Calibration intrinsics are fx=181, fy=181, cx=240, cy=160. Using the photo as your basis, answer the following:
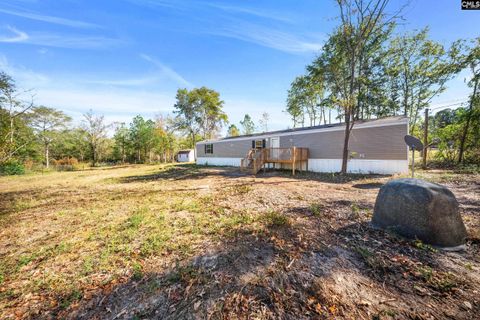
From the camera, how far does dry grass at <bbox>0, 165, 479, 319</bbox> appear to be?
2277mm

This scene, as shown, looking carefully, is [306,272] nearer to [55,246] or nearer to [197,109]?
[55,246]

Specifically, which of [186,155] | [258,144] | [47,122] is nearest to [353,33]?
[258,144]

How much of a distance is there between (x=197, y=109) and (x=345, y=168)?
25.0 m

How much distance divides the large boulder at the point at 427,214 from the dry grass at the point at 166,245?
14.6 inches

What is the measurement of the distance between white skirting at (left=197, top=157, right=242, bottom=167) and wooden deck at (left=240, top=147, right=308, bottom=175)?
4.35m

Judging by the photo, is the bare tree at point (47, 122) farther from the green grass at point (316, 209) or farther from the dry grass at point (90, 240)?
the green grass at point (316, 209)

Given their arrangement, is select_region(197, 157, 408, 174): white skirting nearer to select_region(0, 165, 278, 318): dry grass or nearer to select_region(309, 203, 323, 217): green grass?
select_region(309, 203, 323, 217): green grass

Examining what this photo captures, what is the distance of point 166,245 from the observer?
3408 millimetres

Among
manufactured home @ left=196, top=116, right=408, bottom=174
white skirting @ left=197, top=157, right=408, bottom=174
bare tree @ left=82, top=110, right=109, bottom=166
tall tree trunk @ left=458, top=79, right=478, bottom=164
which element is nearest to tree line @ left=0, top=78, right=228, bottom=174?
bare tree @ left=82, top=110, right=109, bottom=166

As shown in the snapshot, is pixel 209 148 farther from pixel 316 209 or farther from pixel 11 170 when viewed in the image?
pixel 11 170

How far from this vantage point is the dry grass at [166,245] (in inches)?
89.7

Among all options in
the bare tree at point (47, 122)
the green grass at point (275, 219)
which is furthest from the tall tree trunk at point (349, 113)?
the bare tree at point (47, 122)

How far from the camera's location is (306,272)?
250 cm

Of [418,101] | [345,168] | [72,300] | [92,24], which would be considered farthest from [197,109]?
[72,300]
